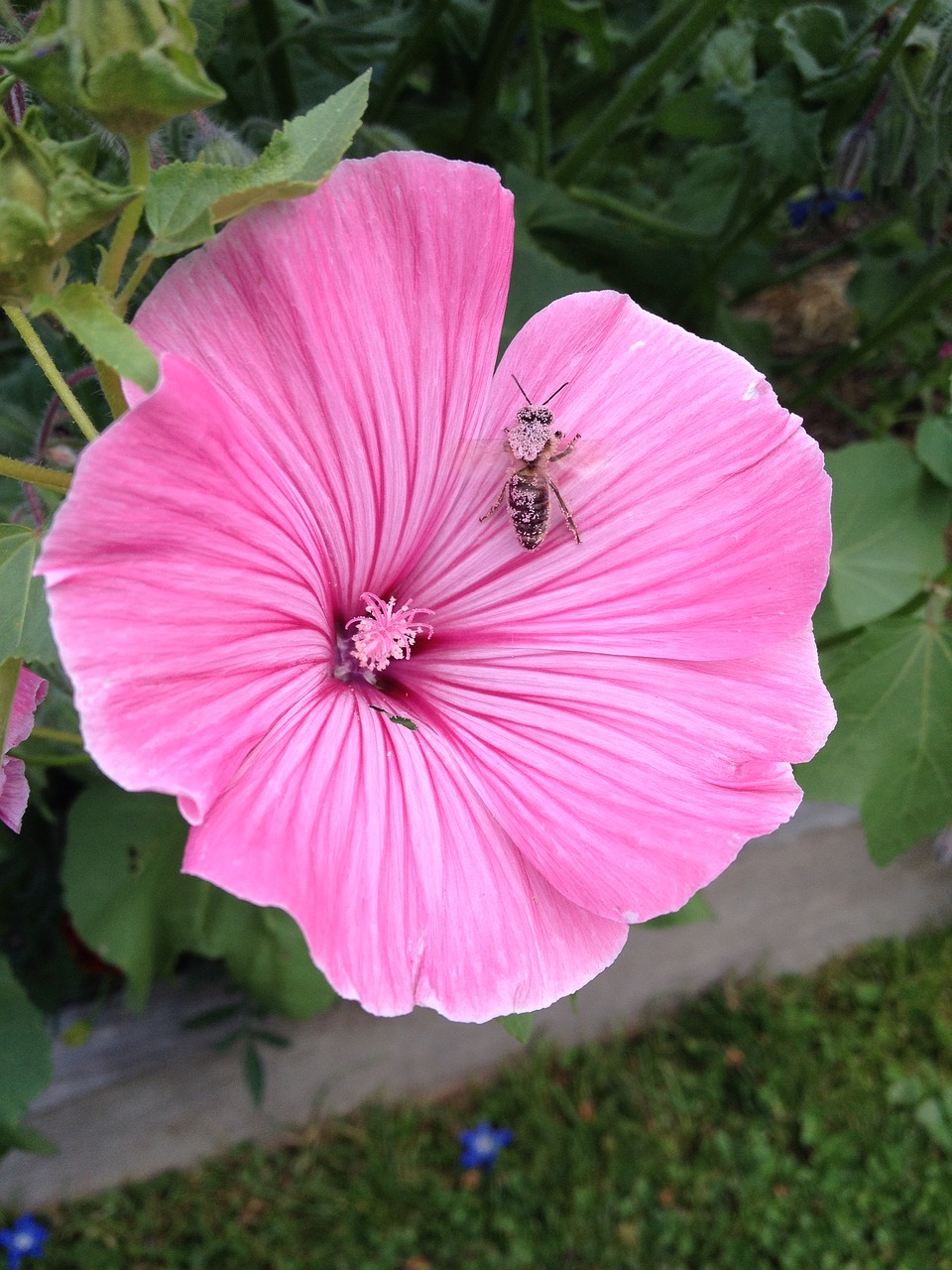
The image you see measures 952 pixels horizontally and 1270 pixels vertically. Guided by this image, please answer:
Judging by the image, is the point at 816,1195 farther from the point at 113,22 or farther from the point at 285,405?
the point at 113,22

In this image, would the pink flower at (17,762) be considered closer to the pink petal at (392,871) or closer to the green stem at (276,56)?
the pink petal at (392,871)

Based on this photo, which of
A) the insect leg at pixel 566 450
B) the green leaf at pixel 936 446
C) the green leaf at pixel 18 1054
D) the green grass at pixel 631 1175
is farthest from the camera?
the green grass at pixel 631 1175

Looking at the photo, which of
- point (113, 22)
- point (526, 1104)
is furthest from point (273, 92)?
point (526, 1104)

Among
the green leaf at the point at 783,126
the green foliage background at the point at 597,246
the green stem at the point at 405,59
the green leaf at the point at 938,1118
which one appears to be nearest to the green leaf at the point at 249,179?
the green foliage background at the point at 597,246

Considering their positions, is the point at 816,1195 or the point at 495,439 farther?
the point at 816,1195

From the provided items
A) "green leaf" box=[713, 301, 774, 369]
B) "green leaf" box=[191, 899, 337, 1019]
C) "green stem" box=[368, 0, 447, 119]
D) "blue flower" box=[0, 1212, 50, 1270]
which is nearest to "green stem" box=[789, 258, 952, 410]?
"green leaf" box=[713, 301, 774, 369]

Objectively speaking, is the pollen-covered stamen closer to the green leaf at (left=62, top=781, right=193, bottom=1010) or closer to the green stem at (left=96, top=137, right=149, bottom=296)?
the green stem at (left=96, top=137, right=149, bottom=296)
